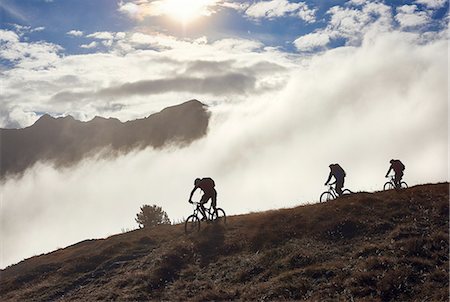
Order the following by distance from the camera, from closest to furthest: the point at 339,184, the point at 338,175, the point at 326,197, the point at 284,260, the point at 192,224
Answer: the point at 284,260, the point at 192,224, the point at 338,175, the point at 339,184, the point at 326,197

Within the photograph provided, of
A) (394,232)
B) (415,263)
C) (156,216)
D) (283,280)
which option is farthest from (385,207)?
(156,216)

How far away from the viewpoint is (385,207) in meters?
30.7

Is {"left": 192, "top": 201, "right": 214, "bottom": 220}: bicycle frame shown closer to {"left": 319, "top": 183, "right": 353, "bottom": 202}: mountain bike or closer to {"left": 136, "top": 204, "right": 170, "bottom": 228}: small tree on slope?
{"left": 319, "top": 183, "right": 353, "bottom": 202}: mountain bike

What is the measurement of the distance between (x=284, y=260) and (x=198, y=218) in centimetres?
1056

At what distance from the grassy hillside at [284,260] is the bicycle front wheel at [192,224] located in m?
0.73

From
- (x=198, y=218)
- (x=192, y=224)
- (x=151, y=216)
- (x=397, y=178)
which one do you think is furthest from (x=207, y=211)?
(x=151, y=216)

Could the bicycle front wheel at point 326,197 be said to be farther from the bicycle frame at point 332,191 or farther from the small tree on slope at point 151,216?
the small tree on slope at point 151,216

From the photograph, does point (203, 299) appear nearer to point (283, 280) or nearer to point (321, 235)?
point (283, 280)

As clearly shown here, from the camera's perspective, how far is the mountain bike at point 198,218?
3422 cm

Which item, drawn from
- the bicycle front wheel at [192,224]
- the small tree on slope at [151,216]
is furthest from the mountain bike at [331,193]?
the small tree on slope at [151,216]

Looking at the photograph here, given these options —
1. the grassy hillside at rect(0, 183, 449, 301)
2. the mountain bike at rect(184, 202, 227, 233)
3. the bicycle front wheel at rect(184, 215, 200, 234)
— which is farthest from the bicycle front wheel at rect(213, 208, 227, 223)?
the bicycle front wheel at rect(184, 215, 200, 234)

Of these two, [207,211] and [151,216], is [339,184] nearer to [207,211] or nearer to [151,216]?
[207,211]

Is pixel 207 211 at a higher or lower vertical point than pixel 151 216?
lower

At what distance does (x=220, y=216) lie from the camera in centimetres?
3597
